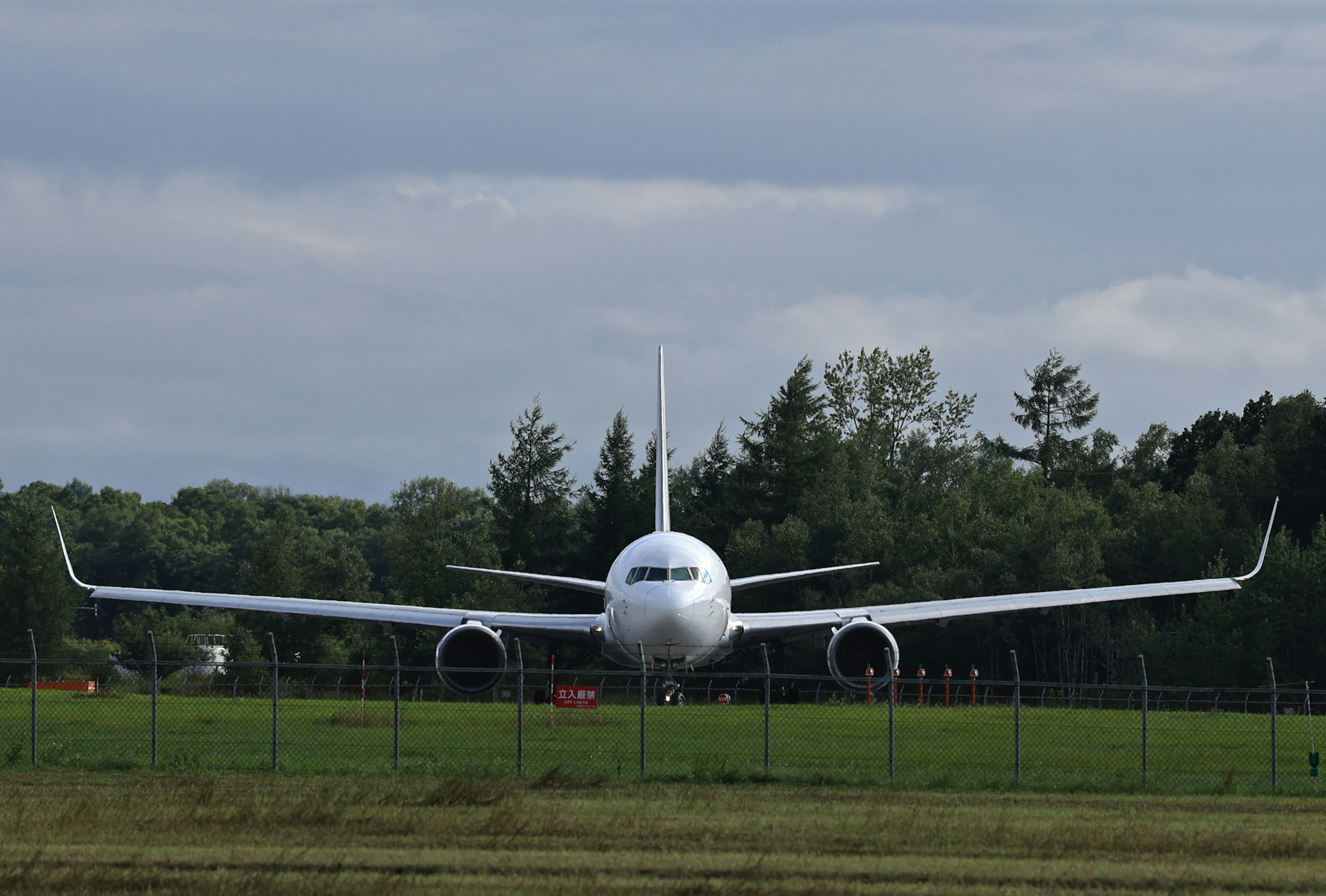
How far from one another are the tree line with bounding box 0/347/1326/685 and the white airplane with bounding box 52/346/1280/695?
3.01m

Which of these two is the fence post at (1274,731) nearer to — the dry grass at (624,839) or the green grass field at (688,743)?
the green grass field at (688,743)

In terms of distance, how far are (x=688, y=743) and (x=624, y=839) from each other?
33.5ft

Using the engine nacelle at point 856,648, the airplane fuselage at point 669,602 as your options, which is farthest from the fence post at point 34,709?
the engine nacelle at point 856,648

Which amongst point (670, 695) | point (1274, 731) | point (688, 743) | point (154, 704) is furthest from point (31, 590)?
point (1274, 731)

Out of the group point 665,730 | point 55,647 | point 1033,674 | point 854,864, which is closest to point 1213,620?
point 1033,674

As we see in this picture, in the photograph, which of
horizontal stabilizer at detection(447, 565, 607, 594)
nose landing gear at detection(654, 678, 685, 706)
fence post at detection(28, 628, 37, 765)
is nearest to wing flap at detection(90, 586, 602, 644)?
horizontal stabilizer at detection(447, 565, 607, 594)

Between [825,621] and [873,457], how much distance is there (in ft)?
163

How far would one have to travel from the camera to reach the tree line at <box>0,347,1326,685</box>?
53.8 m

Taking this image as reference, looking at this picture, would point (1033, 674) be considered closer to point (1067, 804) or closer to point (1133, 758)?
point (1133, 758)

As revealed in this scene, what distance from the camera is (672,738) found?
75.0 ft

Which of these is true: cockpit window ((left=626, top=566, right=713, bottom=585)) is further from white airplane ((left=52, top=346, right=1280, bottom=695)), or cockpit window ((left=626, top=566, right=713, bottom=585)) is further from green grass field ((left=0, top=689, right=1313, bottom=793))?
green grass field ((left=0, top=689, right=1313, bottom=793))

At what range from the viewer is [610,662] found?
57.8 m

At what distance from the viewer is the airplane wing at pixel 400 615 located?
3156cm

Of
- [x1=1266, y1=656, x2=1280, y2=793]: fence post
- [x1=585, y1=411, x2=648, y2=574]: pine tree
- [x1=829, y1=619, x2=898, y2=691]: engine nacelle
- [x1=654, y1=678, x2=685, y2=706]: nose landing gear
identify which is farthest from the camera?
[x1=585, y1=411, x2=648, y2=574]: pine tree
